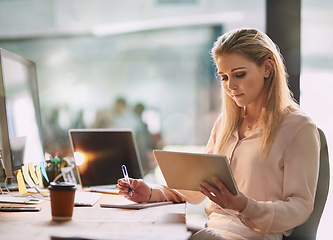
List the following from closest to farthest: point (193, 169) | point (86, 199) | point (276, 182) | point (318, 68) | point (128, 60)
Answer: point (193, 169) < point (276, 182) < point (86, 199) < point (318, 68) < point (128, 60)

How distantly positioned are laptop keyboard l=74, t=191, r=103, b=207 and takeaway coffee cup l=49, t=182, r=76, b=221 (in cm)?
26

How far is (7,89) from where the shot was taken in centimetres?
149

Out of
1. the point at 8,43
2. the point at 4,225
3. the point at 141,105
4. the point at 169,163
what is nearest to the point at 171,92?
the point at 141,105

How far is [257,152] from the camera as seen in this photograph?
1398 mm

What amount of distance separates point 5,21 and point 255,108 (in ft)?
8.77

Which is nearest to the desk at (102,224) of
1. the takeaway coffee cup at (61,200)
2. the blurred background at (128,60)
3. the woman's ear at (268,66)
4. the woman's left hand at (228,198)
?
the takeaway coffee cup at (61,200)

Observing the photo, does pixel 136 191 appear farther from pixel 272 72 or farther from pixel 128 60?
pixel 128 60

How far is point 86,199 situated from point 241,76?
2.38 ft

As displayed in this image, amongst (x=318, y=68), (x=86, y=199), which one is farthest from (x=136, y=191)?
(x=318, y=68)

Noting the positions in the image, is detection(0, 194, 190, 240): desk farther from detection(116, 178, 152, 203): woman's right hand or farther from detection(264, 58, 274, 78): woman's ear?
detection(264, 58, 274, 78): woman's ear

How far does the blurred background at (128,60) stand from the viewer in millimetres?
3396

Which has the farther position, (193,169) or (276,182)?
(276,182)

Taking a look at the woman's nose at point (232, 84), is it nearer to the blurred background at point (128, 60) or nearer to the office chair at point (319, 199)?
the office chair at point (319, 199)

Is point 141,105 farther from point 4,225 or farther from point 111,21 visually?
point 4,225
